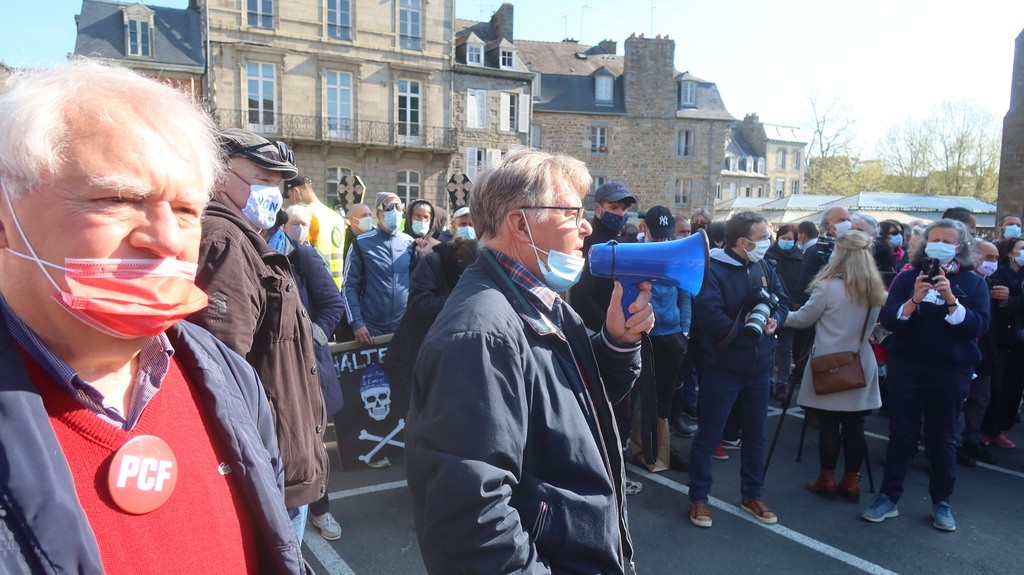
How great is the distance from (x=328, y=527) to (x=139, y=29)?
97.8ft

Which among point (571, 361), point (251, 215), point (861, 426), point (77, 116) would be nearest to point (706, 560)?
point (861, 426)

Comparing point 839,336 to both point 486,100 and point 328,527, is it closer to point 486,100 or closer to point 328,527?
point 328,527

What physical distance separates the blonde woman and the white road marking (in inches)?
34.4

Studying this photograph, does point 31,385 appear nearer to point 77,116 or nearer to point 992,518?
point 77,116

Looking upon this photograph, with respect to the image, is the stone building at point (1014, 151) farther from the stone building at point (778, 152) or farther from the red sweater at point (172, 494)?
the stone building at point (778, 152)

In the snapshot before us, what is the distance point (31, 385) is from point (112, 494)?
23 centimetres

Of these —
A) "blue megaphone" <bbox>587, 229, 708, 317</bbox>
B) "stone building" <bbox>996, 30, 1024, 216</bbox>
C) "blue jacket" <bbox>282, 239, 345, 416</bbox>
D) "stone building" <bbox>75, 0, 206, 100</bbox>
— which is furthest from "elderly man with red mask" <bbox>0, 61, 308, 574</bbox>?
"stone building" <bbox>75, 0, 206, 100</bbox>

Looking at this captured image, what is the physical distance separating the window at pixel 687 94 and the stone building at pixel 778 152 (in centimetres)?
2094

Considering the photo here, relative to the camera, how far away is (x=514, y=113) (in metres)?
33.9

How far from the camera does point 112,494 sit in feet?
3.77

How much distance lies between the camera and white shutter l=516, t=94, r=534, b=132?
33.9 m

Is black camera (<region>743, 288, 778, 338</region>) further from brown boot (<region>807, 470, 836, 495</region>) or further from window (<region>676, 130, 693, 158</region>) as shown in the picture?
window (<region>676, 130, 693, 158</region>)

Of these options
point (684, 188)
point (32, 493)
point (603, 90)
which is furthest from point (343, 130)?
point (32, 493)

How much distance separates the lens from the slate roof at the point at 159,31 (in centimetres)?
2716
